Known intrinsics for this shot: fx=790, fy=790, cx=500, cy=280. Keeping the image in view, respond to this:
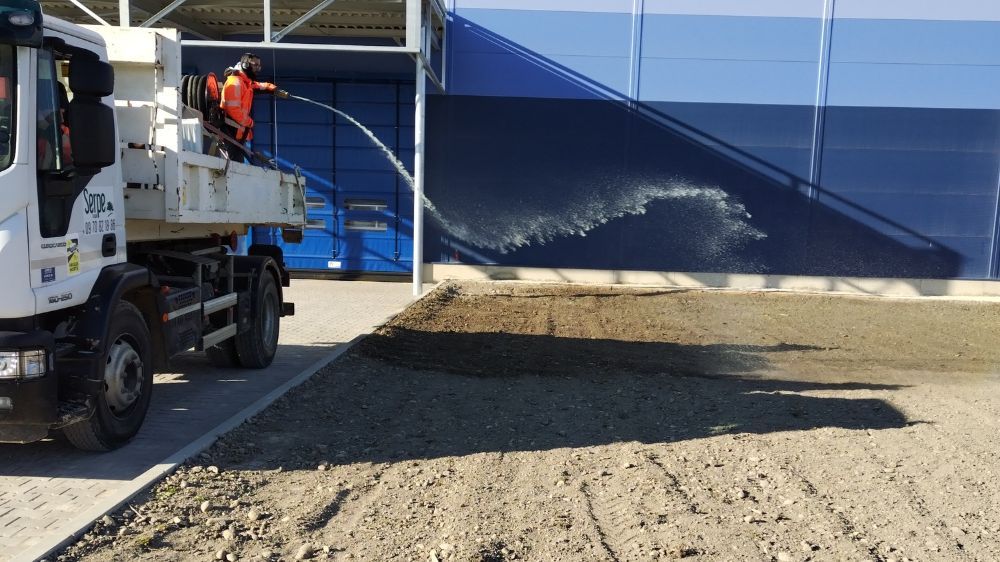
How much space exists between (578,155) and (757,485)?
42.7 feet

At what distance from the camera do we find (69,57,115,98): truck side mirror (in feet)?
15.5

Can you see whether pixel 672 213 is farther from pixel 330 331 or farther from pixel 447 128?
pixel 330 331

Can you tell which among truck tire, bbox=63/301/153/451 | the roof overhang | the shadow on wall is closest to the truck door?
truck tire, bbox=63/301/153/451

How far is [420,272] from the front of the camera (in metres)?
15.4

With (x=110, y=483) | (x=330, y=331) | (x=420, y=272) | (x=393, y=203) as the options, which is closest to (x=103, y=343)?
(x=110, y=483)

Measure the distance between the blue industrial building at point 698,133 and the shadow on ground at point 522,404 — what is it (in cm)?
775

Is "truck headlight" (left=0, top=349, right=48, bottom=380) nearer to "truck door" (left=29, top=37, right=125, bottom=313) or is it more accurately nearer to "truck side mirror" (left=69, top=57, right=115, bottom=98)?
"truck door" (left=29, top=37, right=125, bottom=313)

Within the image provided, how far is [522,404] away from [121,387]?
3356 millimetres

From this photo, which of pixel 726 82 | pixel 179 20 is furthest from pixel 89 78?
pixel 726 82

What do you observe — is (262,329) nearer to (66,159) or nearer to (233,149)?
(233,149)

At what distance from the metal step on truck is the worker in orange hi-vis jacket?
3.48ft

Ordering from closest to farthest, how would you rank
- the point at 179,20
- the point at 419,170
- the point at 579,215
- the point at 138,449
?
the point at 138,449 < the point at 419,170 < the point at 179,20 < the point at 579,215

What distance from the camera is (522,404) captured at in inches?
285

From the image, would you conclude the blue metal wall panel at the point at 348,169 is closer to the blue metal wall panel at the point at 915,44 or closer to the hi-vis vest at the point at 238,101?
the hi-vis vest at the point at 238,101
